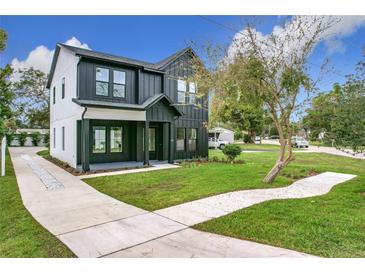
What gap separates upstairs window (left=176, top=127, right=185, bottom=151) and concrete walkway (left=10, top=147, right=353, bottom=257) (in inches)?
269

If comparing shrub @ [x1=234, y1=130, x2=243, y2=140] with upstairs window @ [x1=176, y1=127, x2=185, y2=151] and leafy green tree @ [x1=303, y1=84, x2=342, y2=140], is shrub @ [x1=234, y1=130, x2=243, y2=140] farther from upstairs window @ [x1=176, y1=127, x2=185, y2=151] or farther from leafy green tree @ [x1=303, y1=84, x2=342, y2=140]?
leafy green tree @ [x1=303, y1=84, x2=342, y2=140]

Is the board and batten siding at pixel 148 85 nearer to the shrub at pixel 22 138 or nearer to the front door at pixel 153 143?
the front door at pixel 153 143

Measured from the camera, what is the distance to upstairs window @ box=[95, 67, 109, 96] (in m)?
10.3

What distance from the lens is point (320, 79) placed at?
6.69m

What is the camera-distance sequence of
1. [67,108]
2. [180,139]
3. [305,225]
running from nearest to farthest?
[305,225] → [67,108] → [180,139]

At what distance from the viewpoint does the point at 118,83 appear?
35.7 feet

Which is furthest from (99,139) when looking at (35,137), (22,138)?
(22,138)

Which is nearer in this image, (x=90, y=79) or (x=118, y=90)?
(x=90, y=79)

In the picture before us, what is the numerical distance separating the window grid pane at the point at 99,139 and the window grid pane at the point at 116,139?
0.41 meters

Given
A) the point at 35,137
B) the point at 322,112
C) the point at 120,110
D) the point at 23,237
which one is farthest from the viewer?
the point at 35,137

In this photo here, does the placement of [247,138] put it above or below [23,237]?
above

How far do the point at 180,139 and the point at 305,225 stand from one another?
9.56 metres

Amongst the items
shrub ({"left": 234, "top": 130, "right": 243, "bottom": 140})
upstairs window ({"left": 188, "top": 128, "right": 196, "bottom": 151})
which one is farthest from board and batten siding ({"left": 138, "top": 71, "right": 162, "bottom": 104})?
shrub ({"left": 234, "top": 130, "right": 243, "bottom": 140})

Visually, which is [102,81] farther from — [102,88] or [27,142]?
[27,142]
